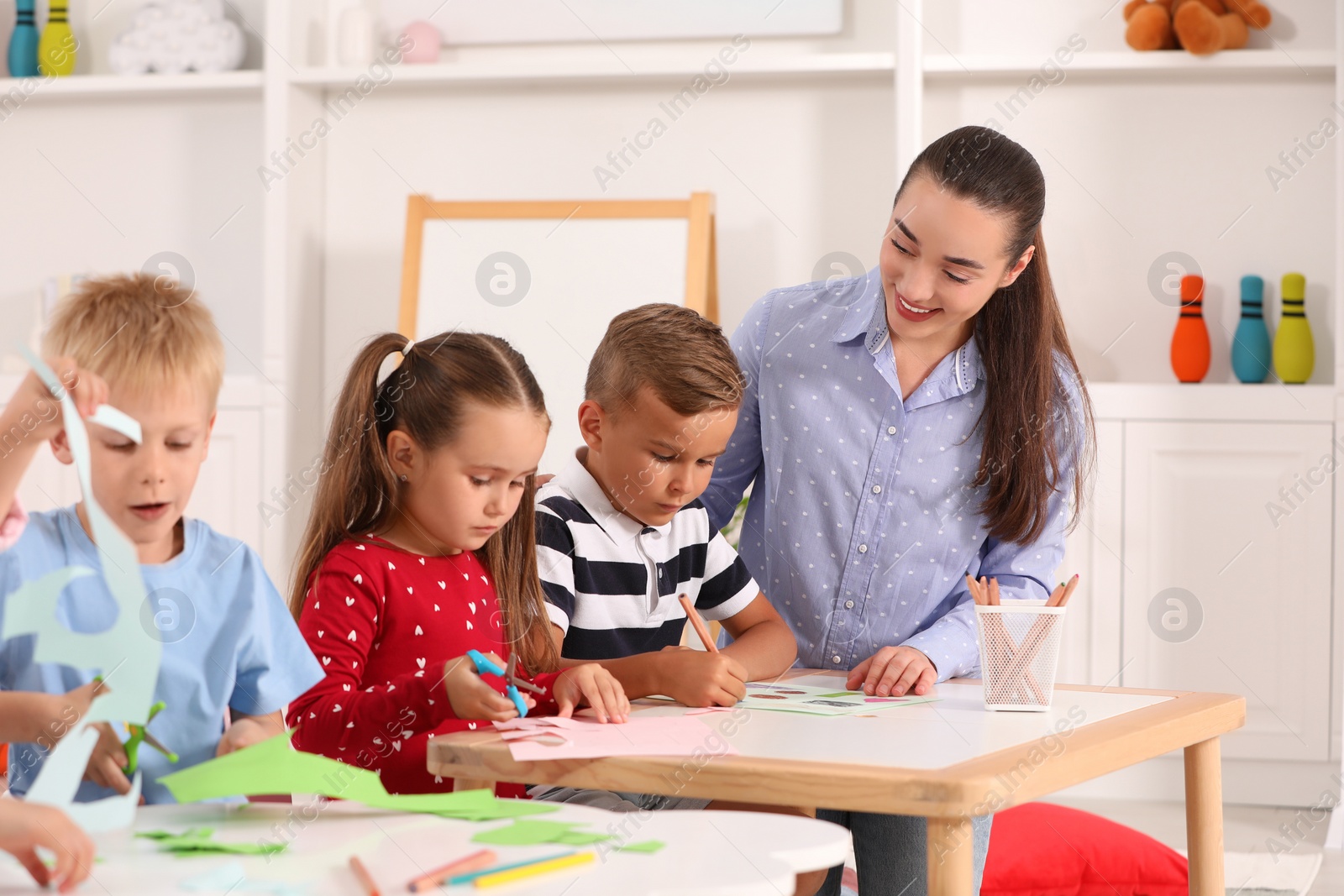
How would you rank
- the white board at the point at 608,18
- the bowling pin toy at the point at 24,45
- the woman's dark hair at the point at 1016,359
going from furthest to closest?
the bowling pin toy at the point at 24,45 < the white board at the point at 608,18 < the woman's dark hair at the point at 1016,359

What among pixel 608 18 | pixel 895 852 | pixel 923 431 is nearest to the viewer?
pixel 895 852

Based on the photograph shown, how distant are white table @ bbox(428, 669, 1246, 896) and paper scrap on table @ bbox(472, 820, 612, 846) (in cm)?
18

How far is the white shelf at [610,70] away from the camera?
332cm

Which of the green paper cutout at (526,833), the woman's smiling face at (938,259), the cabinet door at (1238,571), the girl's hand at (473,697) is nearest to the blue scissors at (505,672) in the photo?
the girl's hand at (473,697)

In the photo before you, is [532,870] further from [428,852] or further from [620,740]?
[620,740]

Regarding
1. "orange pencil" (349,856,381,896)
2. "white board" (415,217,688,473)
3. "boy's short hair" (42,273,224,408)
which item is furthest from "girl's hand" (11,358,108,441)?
"white board" (415,217,688,473)

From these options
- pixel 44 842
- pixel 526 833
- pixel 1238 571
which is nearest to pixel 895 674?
pixel 526 833

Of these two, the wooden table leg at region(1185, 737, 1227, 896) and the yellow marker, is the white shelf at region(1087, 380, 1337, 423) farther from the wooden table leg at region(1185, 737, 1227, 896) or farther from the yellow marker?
the yellow marker

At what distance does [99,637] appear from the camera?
2.57 feet

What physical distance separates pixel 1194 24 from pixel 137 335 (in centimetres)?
284

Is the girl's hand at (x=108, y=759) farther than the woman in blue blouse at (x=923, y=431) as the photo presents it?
No

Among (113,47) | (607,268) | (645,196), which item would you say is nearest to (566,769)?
(607,268)

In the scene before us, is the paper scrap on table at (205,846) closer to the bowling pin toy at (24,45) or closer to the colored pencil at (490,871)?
the colored pencil at (490,871)

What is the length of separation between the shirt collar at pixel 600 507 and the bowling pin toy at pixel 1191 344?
2.14 meters
